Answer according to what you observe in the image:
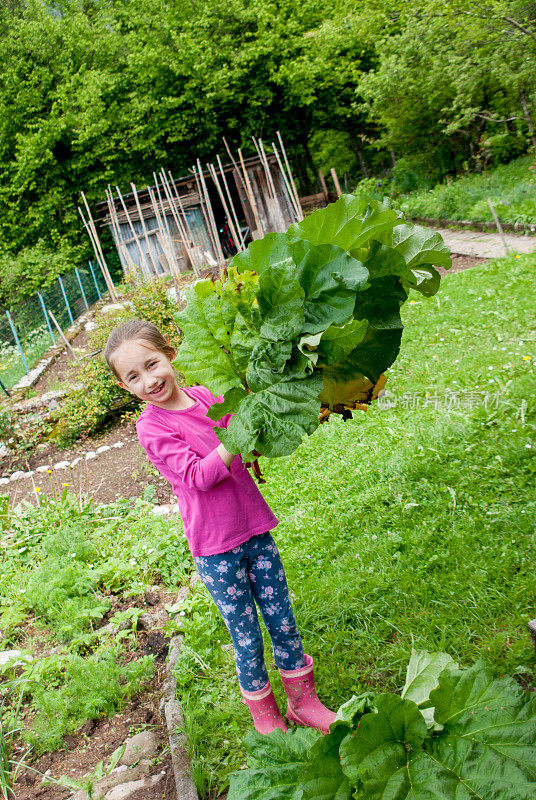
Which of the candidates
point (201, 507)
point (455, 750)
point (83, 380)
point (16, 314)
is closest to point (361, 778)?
point (455, 750)

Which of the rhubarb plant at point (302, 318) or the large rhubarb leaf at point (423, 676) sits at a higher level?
the rhubarb plant at point (302, 318)

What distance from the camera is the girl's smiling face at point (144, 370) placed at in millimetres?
2074

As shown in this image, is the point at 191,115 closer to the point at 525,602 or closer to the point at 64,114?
the point at 64,114

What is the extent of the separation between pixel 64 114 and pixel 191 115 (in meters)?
4.88

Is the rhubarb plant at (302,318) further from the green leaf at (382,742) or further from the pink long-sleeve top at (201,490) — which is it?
the green leaf at (382,742)

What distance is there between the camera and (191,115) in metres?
24.4

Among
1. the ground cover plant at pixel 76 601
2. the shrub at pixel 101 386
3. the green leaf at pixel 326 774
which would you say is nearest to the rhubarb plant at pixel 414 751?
the green leaf at pixel 326 774

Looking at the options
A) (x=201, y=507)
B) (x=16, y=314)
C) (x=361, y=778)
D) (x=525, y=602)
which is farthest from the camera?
(x=16, y=314)

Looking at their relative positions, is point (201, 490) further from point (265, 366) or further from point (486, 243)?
point (486, 243)

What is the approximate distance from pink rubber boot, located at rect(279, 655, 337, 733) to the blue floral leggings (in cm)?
4

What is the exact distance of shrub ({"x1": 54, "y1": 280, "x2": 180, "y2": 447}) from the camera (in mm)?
7699

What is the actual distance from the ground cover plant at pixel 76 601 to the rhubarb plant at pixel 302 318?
85.7 inches

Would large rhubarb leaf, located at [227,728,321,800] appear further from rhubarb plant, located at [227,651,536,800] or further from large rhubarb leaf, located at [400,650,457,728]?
large rhubarb leaf, located at [400,650,457,728]

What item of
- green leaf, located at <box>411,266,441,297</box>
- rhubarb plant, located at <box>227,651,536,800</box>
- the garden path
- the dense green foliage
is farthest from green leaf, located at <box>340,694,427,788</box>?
the dense green foliage
